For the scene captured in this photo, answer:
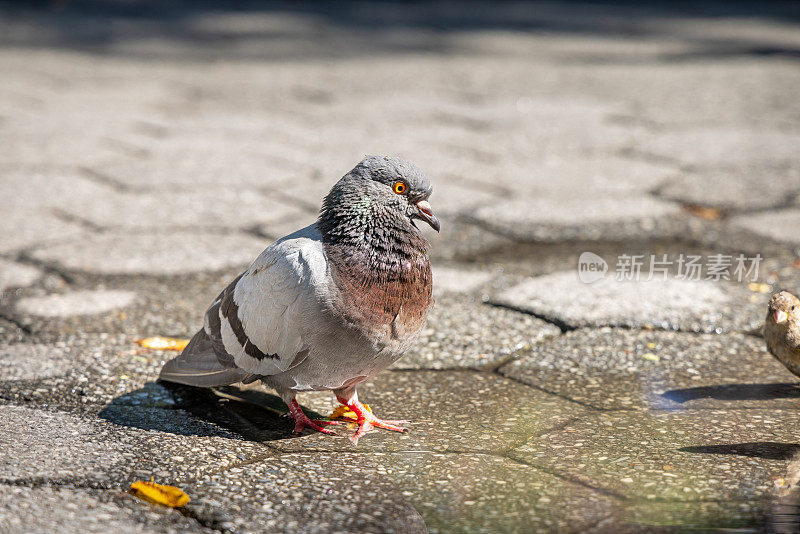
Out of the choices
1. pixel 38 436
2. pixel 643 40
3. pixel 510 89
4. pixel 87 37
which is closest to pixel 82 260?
pixel 38 436

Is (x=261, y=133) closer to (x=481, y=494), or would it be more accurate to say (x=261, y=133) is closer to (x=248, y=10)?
(x=481, y=494)

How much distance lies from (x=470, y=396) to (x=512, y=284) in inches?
36.5

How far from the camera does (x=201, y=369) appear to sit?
2316 mm

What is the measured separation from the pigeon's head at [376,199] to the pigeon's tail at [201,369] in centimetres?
44

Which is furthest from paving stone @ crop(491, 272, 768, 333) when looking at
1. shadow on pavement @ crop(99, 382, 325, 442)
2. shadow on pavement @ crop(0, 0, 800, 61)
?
shadow on pavement @ crop(0, 0, 800, 61)

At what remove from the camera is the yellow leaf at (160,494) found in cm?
179

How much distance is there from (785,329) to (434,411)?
920 millimetres

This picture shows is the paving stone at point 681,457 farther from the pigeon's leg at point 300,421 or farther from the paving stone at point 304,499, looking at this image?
the pigeon's leg at point 300,421

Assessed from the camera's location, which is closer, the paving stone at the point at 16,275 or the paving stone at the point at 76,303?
the paving stone at the point at 76,303

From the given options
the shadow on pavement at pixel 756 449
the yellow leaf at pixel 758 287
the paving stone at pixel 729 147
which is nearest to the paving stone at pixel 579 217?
the yellow leaf at pixel 758 287

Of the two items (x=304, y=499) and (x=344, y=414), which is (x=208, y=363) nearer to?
(x=344, y=414)

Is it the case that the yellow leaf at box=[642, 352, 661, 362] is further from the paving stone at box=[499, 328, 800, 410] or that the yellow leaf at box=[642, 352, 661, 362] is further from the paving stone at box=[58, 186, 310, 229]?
the paving stone at box=[58, 186, 310, 229]

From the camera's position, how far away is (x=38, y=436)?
2.10 meters

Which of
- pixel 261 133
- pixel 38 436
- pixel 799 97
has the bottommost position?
pixel 38 436
